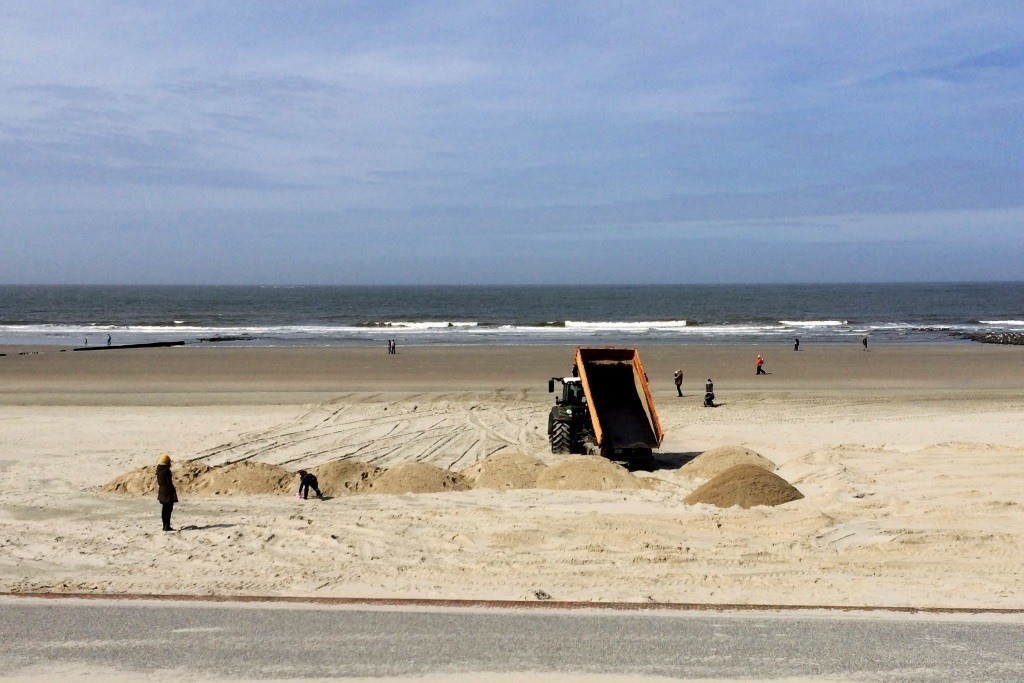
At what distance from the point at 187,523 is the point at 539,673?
7.66 m

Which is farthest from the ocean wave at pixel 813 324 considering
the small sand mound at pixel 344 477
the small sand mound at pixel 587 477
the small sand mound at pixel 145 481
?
the small sand mound at pixel 145 481

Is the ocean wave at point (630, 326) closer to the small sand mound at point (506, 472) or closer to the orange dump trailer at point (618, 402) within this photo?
the orange dump trailer at point (618, 402)

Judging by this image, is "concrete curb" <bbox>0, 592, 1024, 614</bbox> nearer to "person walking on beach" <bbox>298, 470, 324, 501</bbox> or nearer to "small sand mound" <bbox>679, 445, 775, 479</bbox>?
"person walking on beach" <bbox>298, 470, 324, 501</bbox>

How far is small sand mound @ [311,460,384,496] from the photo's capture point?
16125 millimetres

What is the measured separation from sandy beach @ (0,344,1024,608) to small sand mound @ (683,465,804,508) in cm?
37

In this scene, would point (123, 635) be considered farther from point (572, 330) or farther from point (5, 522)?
point (572, 330)

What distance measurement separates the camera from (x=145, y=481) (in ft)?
52.5

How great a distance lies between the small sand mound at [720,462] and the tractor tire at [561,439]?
3.16 meters

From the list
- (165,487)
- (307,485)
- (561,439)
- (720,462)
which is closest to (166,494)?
(165,487)

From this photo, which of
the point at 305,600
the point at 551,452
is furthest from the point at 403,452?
the point at 305,600

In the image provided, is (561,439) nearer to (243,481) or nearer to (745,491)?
(745,491)

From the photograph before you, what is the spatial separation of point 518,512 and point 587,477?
2.87 meters

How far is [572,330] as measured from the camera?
239 feet

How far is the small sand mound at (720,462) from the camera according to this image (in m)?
17.0
